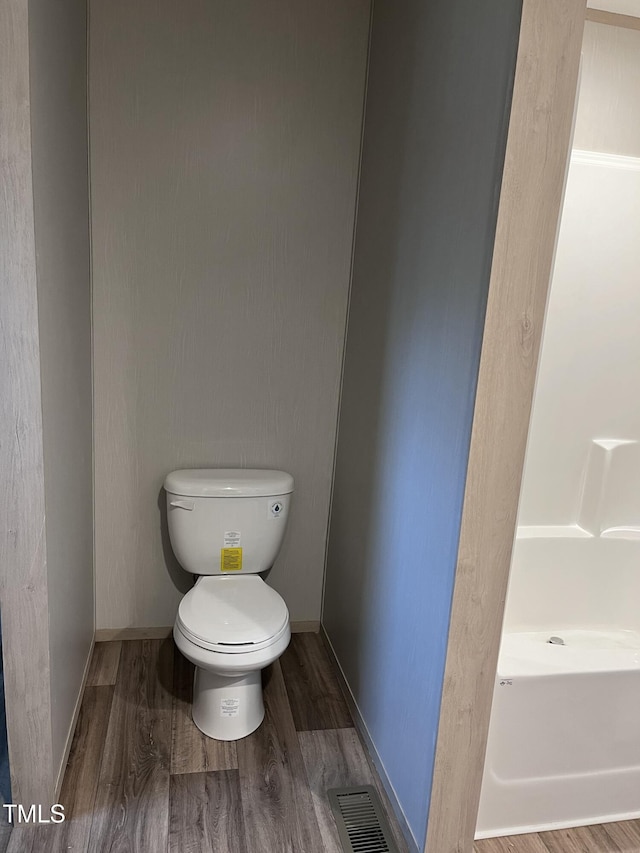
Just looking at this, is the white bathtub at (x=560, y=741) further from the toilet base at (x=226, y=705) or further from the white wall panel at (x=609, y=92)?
the white wall panel at (x=609, y=92)

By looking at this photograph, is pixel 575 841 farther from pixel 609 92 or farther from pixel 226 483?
pixel 609 92

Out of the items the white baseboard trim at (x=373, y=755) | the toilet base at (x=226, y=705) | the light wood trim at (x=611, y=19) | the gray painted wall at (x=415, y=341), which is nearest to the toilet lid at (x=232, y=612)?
the toilet base at (x=226, y=705)

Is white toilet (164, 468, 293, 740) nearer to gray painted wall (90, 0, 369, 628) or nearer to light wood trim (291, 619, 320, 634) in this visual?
gray painted wall (90, 0, 369, 628)

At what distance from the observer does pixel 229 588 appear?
84.9 inches

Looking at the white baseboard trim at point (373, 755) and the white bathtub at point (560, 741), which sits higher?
the white bathtub at point (560, 741)

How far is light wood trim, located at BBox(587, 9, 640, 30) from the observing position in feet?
7.02

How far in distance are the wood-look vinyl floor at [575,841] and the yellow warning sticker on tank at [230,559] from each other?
1110 millimetres

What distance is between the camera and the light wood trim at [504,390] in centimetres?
120

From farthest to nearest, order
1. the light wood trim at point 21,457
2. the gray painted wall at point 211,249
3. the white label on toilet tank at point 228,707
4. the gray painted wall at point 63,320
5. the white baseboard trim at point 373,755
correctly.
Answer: the gray painted wall at point 211,249 < the white label on toilet tank at point 228,707 < the white baseboard trim at point 373,755 < the gray painted wall at point 63,320 < the light wood trim at point 21,457

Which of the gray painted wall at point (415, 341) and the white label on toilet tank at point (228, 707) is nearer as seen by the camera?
the gray painted wall at point (415, 341)

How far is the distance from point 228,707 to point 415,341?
125 centimetres

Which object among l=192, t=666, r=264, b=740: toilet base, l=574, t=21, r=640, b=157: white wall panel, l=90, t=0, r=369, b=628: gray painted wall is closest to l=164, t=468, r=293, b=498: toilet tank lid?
l=90, t=0, r=369, b=628: gray painted wall

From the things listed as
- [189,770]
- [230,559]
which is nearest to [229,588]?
[230,559]

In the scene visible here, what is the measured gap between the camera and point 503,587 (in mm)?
1418
